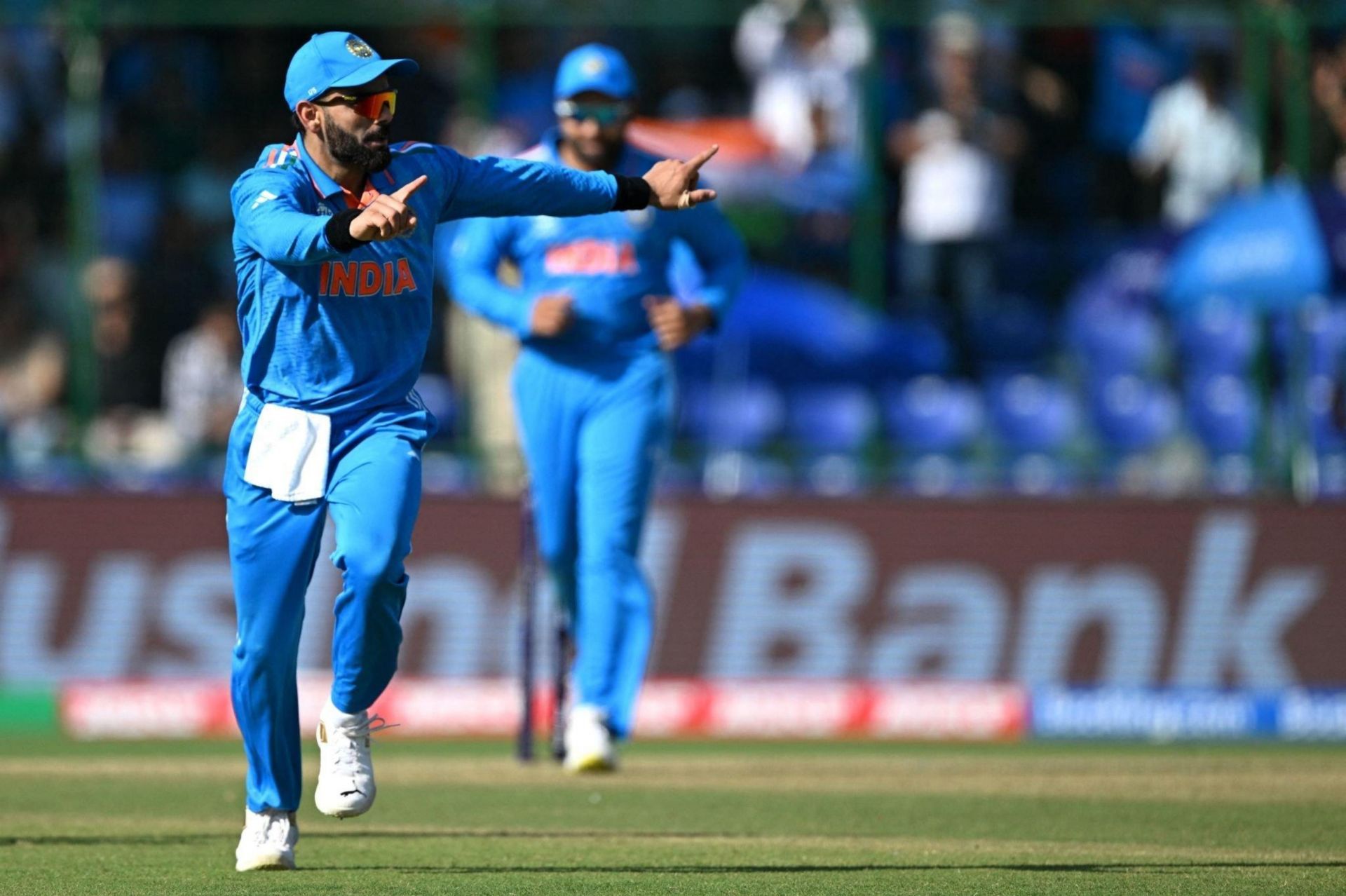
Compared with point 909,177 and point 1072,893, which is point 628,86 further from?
point 909,177

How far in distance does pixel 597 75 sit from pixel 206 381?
17.4 feet

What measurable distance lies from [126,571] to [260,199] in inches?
281

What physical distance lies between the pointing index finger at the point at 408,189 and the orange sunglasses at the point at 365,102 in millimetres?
259

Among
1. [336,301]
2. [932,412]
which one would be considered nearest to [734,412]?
[932,412]

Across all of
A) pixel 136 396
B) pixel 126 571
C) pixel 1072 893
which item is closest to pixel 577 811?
pixel 1072 893

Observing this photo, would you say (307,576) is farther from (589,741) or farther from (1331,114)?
(1331,114)

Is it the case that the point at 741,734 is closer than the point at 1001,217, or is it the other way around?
the point at 741,734

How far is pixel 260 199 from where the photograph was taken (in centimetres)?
577

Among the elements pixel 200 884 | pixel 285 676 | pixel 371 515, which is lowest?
pixel 200 884

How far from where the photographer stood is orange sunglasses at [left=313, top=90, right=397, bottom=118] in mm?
5965

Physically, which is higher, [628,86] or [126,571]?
[628,86]

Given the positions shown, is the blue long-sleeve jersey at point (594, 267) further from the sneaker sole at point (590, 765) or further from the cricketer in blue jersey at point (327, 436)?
the cricketer in blue jersey at point (327, 436)

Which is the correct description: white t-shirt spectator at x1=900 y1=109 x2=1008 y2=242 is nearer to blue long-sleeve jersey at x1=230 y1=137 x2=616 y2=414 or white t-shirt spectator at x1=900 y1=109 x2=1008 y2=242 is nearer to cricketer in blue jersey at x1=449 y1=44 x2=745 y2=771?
cricketer in blue jersey at x1=449 y1=44 x2=745 y2=771

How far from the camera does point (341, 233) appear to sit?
217 inches
